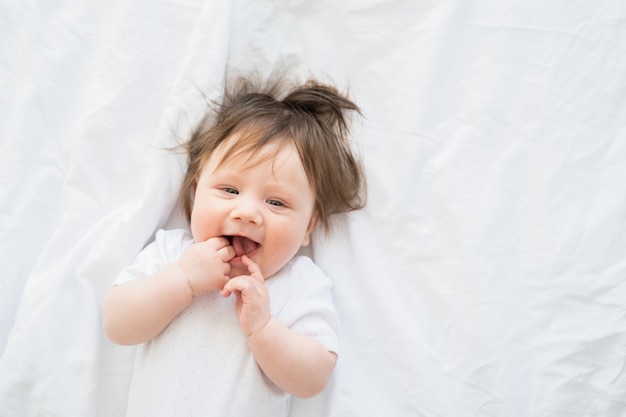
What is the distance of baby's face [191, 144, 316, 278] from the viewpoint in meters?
1.13

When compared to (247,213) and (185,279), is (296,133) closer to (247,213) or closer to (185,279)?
(247,213)

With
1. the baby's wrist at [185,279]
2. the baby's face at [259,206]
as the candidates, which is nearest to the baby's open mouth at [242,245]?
the baby's face at [259,206]

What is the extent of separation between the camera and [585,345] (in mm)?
1233

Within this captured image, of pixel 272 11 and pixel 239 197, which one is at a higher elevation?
pixel 272 11

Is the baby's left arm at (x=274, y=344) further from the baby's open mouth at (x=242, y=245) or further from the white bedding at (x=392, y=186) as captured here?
the white bedding at (x=392, y=186)

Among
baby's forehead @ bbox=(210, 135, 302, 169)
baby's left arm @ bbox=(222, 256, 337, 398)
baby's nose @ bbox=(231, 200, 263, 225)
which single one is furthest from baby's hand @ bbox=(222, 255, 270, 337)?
baby's forehead @ bbox=(210, 135, 302, 169)

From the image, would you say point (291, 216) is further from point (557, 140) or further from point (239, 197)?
point (557, 140)

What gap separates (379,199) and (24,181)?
30.9 inches

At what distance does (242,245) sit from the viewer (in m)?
1.17

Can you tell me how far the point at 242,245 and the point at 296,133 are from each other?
258mm

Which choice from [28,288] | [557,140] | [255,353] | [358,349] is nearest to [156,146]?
[28,288]

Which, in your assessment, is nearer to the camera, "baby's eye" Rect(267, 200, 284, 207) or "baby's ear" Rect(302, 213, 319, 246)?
"baby's eye" Rect(267, 200, 284, 207)

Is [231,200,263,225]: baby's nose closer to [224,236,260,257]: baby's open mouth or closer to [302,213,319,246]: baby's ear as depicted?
[224,236,260,257]: baby's open mouth

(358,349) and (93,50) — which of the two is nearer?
(358,349)
